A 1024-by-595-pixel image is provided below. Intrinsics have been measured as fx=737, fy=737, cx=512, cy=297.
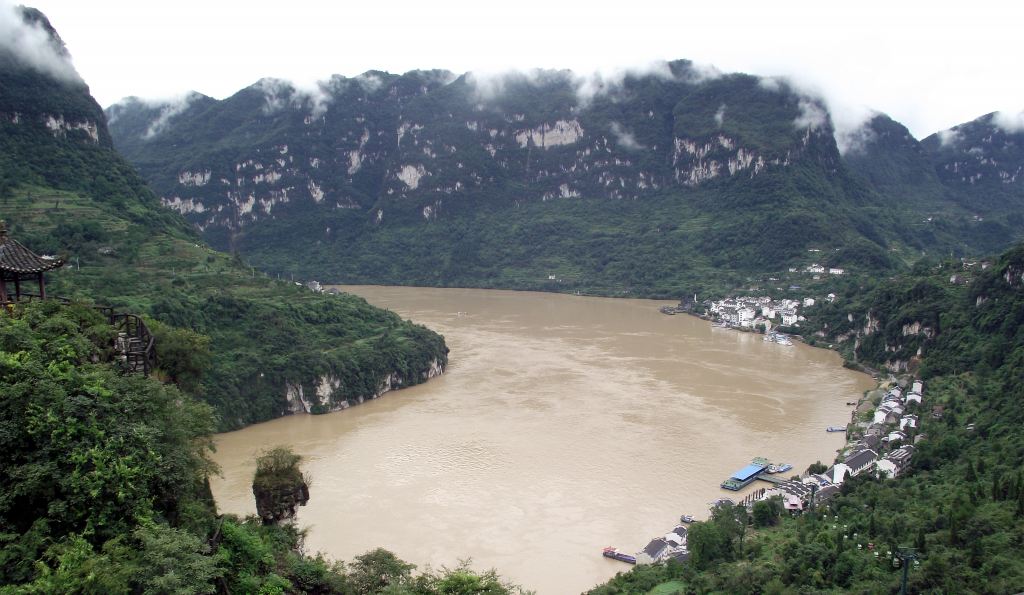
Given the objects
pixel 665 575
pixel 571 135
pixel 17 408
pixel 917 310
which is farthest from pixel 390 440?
pixel 571 135

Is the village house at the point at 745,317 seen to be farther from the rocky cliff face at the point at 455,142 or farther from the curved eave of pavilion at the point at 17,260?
the curved eave of pavilion at the point at 17,260

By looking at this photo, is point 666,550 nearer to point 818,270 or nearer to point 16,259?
point 16,259

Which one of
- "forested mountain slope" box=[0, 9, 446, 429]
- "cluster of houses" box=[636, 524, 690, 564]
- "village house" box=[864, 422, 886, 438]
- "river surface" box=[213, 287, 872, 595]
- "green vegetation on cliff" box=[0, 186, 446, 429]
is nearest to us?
"cluster of houses" box=[636, 524, 690, 564]

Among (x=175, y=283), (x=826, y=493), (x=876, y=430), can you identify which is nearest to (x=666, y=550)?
(x=826, y=493)

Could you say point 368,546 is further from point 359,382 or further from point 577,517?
point 359,382

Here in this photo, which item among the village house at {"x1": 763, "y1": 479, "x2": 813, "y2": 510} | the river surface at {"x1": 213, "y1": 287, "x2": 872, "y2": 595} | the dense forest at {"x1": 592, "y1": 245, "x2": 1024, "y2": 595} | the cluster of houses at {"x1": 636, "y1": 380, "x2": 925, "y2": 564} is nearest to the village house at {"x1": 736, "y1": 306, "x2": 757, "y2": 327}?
the river surface at {"x1": 213, "y1": 287, "x2": 872, "y2": 595}

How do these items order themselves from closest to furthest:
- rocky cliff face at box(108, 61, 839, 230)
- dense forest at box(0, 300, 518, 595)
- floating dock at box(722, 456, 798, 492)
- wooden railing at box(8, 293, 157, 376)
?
dense forest at box(0, 300, 518, 595)
wooden railing at box(8, 293, 157, 376)
floating dock at box(722, 456, 798, 492)
rocky cliff face at box(108, 61, 839, 230)

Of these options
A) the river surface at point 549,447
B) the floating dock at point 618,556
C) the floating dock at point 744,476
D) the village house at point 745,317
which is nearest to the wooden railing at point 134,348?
the river surface at point 549,447

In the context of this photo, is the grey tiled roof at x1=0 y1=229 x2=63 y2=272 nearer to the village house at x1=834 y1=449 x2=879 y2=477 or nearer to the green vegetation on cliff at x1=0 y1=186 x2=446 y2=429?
the green vegetation on cliff at x1=0 y1=186 x2=446 y2=429
